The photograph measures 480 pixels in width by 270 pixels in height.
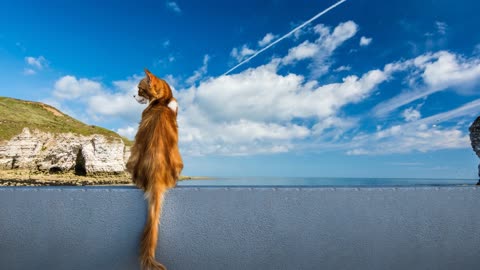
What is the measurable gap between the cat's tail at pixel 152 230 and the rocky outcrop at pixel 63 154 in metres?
31.6

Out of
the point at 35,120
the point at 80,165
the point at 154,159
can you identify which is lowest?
the point at 154,159

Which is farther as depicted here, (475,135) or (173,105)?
(475,135)

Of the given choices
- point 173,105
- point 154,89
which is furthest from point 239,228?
point 154,89

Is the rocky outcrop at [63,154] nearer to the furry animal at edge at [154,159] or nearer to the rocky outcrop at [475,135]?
the rocky outcrop at [475,135]

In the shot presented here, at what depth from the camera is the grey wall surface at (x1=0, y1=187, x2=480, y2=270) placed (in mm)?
1578

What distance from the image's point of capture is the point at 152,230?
4.93ft

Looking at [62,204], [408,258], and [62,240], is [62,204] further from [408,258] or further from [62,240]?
[408,258]

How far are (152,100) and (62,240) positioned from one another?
3.01 ft

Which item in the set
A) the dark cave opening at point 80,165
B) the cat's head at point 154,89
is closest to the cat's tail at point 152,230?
the cat's head at point 154,89

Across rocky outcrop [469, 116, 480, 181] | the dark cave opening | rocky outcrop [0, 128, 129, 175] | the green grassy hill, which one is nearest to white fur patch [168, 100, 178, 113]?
rocky outcrop [469, 116, 480, 181]

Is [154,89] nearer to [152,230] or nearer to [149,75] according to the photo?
[149,75]

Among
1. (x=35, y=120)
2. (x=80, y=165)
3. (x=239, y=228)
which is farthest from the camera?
(x=35, y=120)

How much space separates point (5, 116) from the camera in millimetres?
38719

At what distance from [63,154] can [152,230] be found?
3557cm
